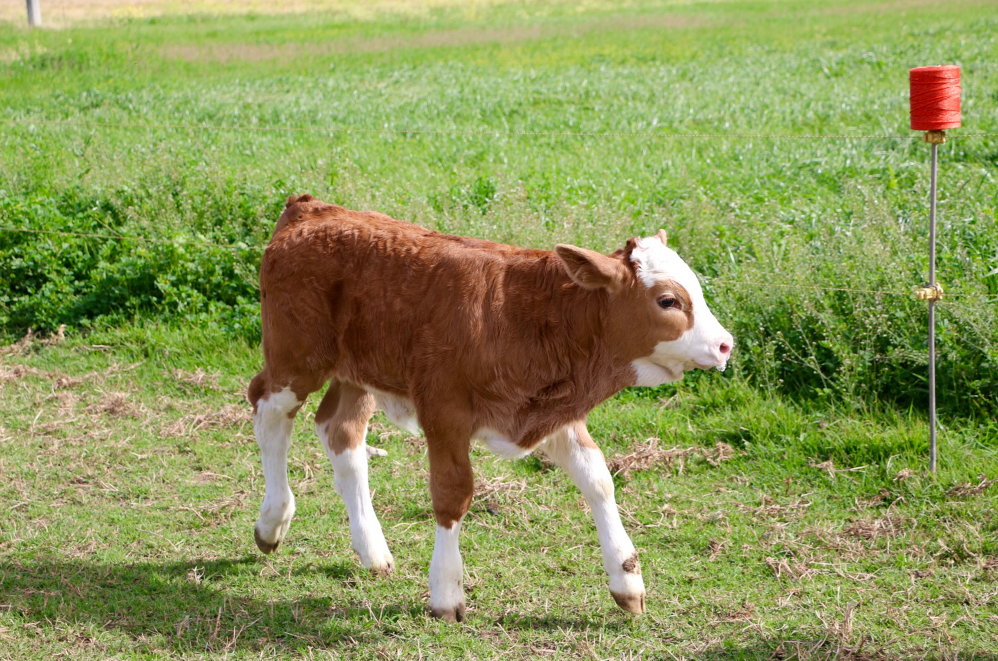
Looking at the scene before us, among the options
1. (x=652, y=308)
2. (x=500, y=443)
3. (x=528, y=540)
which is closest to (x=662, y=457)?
(x=528, y=540)

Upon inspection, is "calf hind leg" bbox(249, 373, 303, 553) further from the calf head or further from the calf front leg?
the calf head

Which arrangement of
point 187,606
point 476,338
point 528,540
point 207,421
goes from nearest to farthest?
1. point 476,338
2. point 187,606
3. point 528,540
4. point 207,421

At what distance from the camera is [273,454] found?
5.09m

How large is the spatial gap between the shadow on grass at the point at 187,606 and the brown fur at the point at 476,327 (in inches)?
28.4

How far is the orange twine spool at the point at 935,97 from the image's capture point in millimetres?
5277

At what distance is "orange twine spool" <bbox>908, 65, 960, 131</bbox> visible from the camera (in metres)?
5.28

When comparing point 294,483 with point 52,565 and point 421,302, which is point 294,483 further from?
point 421,302

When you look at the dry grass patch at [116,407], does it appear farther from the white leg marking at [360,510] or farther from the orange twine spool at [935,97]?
the orange twine spool at [935,97]

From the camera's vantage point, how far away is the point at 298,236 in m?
4.91

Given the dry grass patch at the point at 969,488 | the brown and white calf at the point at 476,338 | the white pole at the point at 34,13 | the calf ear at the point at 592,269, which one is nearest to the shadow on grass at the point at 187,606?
the brown and white calf at the point at 476,338

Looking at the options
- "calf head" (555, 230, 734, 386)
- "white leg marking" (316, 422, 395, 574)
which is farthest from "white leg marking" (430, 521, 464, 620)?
"calf head" (555, 230, 734, 386)

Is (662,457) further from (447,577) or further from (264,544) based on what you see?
(264,544)

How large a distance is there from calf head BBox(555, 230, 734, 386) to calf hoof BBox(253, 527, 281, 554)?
203 cm

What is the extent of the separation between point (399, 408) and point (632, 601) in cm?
134
